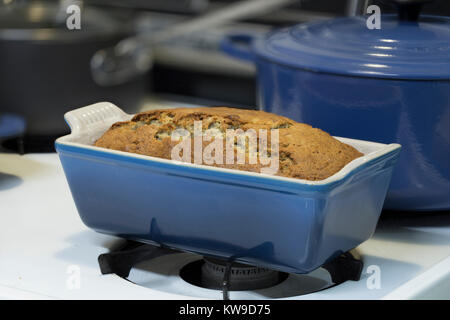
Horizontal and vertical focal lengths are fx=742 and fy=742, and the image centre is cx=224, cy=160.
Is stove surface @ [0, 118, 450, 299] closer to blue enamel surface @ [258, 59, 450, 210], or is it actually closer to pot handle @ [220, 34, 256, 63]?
blue enamel surface @ [258, 59, 450, 210]

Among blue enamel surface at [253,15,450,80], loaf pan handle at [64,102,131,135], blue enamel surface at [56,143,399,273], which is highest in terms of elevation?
blue enamel surface at [253,15,450,80]

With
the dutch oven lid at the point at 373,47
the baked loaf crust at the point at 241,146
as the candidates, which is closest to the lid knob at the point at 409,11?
the dutch oven lid at the point at 373,47

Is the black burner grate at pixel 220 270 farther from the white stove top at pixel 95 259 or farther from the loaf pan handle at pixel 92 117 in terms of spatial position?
the loaf pan handle at pixel 92 117

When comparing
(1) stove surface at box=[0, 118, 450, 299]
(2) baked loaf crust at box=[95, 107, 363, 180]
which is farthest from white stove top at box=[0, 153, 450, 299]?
(2) baked loaf crust at box=[95, 107, 363, 180]

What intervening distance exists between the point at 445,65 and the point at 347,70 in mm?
102

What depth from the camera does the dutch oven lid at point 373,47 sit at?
0.78 metres

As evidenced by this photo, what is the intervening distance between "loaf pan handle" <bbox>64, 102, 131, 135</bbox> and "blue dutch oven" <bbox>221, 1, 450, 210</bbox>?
192 mm

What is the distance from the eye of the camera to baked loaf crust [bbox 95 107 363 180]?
66 centimetres

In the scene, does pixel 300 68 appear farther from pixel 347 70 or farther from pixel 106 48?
pixel 106 48

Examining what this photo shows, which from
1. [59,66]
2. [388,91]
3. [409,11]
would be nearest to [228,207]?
[388,91]

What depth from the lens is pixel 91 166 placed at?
26.9 inches

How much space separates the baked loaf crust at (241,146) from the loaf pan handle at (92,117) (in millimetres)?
21

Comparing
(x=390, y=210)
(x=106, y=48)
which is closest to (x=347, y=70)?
(x=390, y=210)
